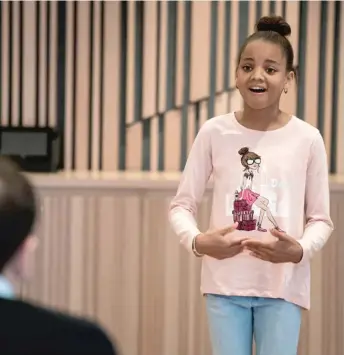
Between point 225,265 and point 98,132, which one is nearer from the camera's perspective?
point 225,265

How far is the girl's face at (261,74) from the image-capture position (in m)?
1.99

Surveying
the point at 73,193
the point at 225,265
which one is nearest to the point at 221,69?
the point at 73,193

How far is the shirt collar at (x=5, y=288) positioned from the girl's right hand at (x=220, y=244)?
0.91 metres

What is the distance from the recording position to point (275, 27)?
2.09 meters

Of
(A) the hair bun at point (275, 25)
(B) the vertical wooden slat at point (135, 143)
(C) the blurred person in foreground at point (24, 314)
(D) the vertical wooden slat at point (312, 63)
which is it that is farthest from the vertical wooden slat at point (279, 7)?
(C) the blurred person in foreground at point (24, 314)

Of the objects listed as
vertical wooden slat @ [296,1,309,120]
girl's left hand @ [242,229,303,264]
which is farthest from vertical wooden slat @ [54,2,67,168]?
girl's left hand @ [242,229,303,264]

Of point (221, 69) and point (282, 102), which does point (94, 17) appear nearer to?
point (221, 69)

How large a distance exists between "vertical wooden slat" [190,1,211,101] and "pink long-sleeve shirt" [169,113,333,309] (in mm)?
1393

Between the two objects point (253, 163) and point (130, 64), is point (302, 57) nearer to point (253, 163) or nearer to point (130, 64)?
point (130, 64)

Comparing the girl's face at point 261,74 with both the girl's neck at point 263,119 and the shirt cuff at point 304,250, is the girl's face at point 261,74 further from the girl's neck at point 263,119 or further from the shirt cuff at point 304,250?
the shirt cuff at point 304,250

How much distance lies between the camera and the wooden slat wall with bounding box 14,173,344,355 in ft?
10.1

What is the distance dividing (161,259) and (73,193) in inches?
17.4

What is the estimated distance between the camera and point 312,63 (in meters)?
3.43

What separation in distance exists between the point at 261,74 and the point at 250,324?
2.14 feet
